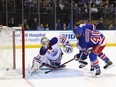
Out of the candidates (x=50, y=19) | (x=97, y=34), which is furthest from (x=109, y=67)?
(x=50, y=19)

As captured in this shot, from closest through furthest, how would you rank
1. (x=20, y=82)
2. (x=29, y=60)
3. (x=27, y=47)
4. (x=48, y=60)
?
1. (x=20, y=82)
2. (x=48, y=60)
3. (x=29, y=60)
4. (x=27, y=47)

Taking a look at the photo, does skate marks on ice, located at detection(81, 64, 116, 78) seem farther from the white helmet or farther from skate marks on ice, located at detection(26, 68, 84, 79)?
the white helmet

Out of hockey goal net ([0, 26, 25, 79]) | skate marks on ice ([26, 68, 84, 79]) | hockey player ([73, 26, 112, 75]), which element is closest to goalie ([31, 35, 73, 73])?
skate marks on ice ([26, 68, 84, 79])

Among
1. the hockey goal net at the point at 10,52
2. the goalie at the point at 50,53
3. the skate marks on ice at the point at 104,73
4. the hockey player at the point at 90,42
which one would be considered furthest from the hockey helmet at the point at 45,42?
the skate marks on ice at the point at 104,73

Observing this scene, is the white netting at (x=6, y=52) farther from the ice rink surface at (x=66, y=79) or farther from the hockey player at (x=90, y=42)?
the hockey player at (x=90, y=42)

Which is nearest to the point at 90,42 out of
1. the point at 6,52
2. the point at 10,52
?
the point at 10,52

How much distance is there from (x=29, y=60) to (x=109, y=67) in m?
2.40

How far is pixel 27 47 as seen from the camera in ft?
37.1

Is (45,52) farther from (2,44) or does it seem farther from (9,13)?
(9,13)

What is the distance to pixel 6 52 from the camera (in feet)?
23.5

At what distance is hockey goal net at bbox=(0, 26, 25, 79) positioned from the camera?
6.64m

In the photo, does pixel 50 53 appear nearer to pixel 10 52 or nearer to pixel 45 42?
pixel 45 42

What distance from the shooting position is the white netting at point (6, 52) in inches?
261

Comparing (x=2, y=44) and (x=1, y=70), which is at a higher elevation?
(x=2, y=44)
